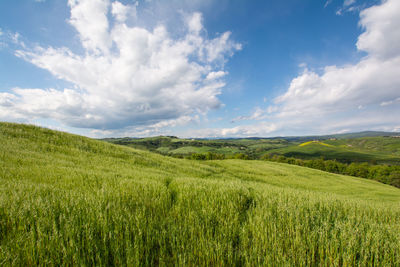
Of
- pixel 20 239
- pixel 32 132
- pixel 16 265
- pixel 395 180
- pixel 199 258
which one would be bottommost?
pixel 395 180

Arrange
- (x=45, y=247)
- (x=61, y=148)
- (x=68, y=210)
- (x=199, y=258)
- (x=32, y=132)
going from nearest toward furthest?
(x=45, y=247) → (x=199, y=258) → (x=68, y=210) → (x=61, y=148) → (x=32, y=132)

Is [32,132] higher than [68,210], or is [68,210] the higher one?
[32,132]

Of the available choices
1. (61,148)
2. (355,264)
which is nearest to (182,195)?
(355,264)

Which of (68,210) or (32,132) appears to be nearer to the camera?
(68,210)

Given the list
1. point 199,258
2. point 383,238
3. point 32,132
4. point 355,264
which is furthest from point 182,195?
point 32,132

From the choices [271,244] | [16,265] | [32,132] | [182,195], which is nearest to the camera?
[16,265]

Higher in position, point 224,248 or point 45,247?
point 45,247

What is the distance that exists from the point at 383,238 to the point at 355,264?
100cm

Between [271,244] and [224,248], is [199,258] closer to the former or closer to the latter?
[224,248]


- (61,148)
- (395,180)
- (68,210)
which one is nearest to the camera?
(68,210)

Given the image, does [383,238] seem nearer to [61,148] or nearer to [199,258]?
[199,258]

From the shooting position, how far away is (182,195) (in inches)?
135

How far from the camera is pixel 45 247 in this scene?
155 centimetres

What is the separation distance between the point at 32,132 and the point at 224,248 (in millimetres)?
19331
